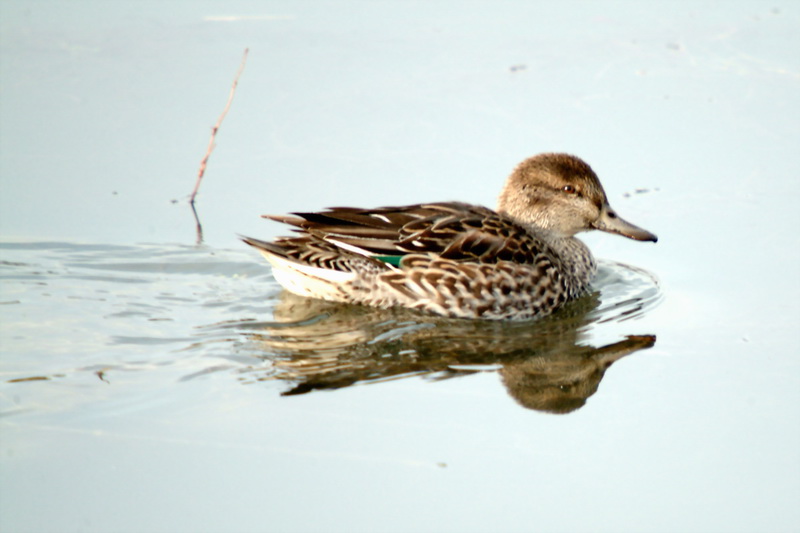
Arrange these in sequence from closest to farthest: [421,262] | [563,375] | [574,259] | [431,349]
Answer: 1. [563,375]
2. [431,349]
3. [421,262]
4. [574,259]

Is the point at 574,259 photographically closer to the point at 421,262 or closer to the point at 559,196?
the point at 559,196

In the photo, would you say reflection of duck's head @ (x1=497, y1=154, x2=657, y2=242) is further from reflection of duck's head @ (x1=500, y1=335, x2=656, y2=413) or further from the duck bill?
reflection of duck's head @ (x1=500, y1=335, x2=656, y2=413)

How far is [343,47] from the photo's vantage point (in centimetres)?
1330

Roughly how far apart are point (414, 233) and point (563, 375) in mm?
1912

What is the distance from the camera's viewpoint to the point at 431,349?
822cm

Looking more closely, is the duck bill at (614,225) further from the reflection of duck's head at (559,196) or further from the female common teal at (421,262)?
the female common teal at (421,262)

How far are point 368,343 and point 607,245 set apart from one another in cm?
320

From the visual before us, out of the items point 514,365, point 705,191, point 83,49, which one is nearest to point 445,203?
point 514,365

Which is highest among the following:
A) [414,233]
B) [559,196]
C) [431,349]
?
[559,196]

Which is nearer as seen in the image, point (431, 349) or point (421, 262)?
point (431, 349)

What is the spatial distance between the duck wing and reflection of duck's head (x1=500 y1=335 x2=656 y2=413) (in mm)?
1285

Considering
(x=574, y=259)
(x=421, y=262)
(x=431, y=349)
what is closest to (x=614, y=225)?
(x=574, y=259)

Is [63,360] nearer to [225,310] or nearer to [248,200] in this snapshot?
[225,310]

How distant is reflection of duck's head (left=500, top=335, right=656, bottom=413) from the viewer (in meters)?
7.32
